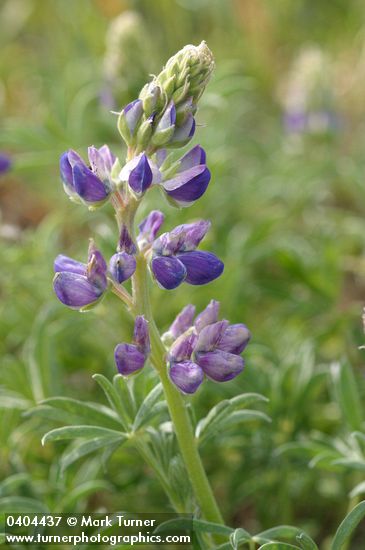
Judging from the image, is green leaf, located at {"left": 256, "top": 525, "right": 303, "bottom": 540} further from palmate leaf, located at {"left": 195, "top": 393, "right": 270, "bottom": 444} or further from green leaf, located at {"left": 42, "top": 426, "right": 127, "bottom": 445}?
green leaf, located at {"left": 42, "top": 426, "right": 127, "bottom": 445}

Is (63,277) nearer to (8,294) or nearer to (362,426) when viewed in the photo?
(362,426)

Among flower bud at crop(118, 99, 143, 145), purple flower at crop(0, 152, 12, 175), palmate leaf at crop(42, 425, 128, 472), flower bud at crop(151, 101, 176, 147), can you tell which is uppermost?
purple flower at crop(0, 152, 12, 175)

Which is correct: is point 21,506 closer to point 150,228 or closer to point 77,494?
point 77,494

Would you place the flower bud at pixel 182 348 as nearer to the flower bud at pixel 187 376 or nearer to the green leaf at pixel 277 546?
the flower bud at pixel 187 376

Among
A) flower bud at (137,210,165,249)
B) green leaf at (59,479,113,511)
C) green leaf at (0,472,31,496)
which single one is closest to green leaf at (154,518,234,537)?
green leaf at (59,479,113,511)

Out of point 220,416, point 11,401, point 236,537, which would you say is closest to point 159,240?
point 220,416

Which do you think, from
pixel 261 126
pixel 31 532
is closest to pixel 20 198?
pixel 261 126

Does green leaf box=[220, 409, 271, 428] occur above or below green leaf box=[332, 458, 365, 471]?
above
